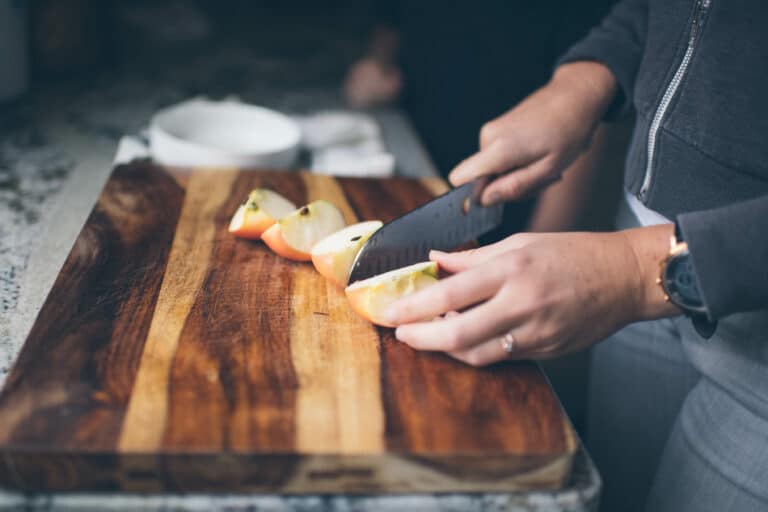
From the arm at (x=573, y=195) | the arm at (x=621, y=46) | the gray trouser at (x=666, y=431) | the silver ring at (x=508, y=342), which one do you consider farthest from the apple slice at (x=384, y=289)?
the arm at (x=573, y=195)

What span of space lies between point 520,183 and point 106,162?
30.3 inches

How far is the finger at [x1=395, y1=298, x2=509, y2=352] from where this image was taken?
2.14 feet

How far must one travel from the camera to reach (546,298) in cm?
65

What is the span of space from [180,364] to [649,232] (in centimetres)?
48

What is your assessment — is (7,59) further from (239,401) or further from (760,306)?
(760,306)

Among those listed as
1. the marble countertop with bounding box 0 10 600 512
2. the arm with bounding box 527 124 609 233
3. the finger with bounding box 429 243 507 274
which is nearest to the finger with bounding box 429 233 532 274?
the finger with bounding box 429 243 507 274

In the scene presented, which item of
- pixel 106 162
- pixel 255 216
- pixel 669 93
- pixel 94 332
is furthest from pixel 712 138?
pixel 106 162

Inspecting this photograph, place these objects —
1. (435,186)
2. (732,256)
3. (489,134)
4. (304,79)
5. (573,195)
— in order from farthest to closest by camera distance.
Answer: (304,79), (573,195), (435,186), (489,134), (732,256)

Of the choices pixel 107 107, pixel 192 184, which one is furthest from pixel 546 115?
pixel 107 107

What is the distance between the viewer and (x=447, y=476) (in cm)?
61

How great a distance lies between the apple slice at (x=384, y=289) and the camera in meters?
0.74

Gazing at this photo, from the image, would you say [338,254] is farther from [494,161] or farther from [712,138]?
[712,138]

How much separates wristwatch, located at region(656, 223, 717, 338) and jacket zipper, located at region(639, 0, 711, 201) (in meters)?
0.21

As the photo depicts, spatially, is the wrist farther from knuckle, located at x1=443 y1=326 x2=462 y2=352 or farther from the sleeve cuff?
knuckle, located at x1=443 y1=326 x2=462 y2=352
